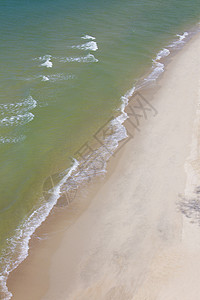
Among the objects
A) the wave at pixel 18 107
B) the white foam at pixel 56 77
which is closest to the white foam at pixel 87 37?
the white foam at pixel 56 77

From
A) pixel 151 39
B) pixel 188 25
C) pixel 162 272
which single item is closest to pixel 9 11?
pixel 151 39

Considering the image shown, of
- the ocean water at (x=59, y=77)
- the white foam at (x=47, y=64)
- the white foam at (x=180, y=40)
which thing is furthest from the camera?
the white foam at (x=180, y=40)

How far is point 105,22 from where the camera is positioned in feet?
173

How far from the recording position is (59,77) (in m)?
38.0

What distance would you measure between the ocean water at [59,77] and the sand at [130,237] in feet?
5.28

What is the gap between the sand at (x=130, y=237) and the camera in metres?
18.1

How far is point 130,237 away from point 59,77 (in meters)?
22.2

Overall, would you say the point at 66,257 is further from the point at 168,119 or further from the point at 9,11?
the point at 9,11

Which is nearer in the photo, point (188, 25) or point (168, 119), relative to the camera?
point (168, 119)

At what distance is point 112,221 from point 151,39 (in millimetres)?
32536

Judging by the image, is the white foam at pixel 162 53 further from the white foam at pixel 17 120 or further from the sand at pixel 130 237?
the white foam at pixel 17 120

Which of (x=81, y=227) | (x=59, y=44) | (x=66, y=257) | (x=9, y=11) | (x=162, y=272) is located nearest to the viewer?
(x=162, y=272)

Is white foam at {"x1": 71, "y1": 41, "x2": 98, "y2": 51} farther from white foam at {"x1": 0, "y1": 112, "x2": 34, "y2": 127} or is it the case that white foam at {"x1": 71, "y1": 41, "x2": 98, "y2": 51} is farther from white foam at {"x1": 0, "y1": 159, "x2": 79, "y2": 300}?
white foam at {"x1": 0, "y1": 159, "x2": 79, "y2": 300}

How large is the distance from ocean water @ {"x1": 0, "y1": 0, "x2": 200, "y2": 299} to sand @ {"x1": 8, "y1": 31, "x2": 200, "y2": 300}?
5.28ft
